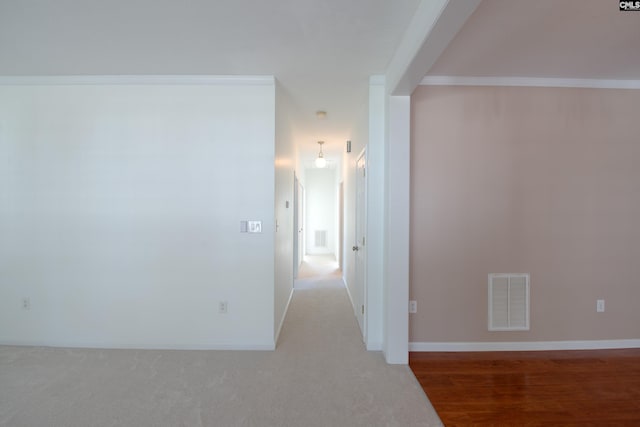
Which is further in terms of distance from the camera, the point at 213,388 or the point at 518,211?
the point at 518,211

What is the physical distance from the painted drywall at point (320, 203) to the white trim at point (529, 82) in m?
5.52

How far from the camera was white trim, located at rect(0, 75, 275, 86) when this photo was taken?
8.57 feet

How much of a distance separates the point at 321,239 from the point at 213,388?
625 centimetres

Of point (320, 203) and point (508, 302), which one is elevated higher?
point (320, 203)

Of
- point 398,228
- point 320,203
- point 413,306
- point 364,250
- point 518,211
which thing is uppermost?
point 320,203

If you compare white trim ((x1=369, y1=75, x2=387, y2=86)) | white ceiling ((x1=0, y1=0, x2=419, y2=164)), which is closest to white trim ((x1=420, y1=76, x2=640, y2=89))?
white trim ((x1=369, y1=75, x2=387, y2=86))

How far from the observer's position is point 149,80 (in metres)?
2.62

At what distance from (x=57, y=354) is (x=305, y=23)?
3.67 metres

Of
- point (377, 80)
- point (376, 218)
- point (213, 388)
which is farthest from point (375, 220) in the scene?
point (213, 388)

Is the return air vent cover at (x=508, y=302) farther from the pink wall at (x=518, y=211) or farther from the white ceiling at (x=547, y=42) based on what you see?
the white ceiling at (x=547, y=42)

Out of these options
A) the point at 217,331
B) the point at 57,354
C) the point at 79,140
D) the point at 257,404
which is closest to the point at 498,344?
the point at 257,404

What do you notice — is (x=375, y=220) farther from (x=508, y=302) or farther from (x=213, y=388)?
(x=213, y=388)

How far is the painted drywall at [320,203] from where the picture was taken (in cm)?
808

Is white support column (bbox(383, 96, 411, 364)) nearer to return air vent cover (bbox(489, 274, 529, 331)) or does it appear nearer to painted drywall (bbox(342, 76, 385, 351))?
painted drywall (bbox(342, 76, 385, 351))
